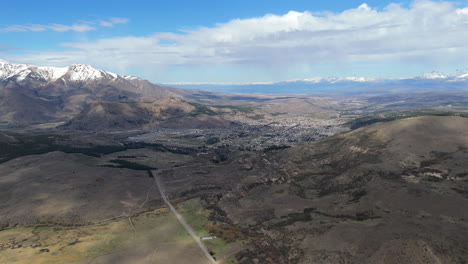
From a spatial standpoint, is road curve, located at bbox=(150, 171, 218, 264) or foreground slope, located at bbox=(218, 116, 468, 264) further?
road curve, located at bbox=(150, 171, 218, 264)

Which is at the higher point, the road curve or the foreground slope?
the foreground slope

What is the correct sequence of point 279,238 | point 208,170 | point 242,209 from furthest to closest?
point 208,170
point 242,209
point 279,238

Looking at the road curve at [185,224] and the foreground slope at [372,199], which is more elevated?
the foreground slope at [372,199]

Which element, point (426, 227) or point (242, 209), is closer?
point (426, 227)

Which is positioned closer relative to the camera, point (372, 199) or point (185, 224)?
point (372, 199)

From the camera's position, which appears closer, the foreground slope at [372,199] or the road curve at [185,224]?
the foreground slope at [372,199]

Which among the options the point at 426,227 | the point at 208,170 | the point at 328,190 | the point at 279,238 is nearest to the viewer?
the point at 426,227

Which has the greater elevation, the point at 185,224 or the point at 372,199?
the point at 372,199

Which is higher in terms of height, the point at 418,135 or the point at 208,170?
the point at 418,135

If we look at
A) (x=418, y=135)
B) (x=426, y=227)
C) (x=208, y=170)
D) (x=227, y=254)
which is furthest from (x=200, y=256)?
(x=418, y=135)

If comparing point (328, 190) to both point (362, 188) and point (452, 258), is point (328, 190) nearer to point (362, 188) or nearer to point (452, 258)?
point (362, 188)
